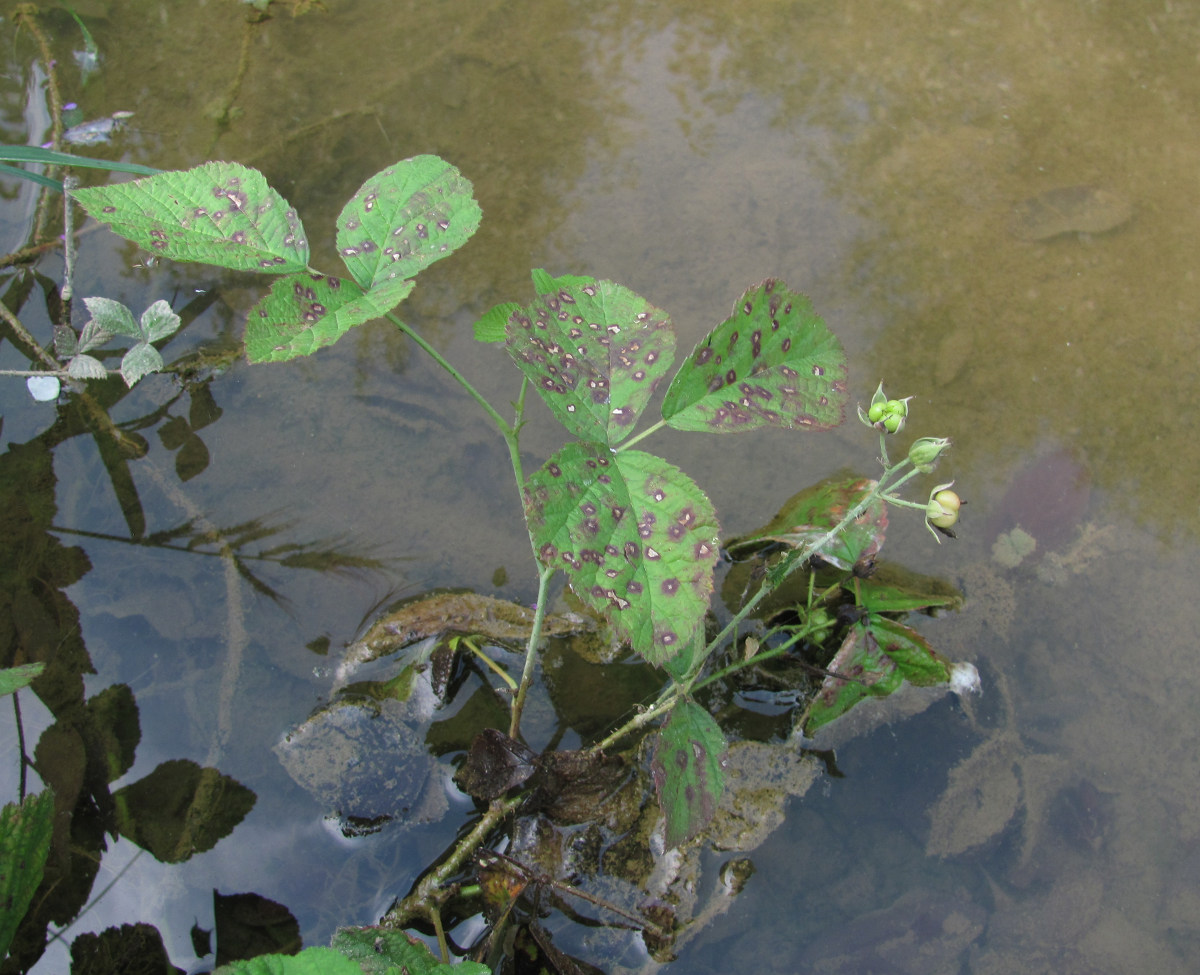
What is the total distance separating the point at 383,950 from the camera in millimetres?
1176

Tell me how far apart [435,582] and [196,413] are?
28.1 inches

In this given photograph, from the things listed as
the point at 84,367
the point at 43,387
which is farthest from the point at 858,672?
the point at 43,387

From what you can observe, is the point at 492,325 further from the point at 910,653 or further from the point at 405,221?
the point at 910,653

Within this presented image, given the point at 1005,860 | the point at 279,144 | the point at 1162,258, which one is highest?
the point at 279,144

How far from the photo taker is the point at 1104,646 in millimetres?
1605

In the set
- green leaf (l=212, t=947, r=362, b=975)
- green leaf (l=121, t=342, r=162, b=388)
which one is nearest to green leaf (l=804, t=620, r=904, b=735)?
green leaf (l=212, t=947, r=362, b=975)

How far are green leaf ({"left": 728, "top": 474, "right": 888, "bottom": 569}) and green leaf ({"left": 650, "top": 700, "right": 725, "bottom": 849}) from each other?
38cm

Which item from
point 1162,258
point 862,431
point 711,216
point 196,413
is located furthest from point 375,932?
point 1162,258

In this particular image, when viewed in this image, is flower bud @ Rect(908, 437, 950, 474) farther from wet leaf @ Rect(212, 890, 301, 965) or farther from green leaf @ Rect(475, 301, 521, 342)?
wet leaf @ Rect(212, 890, 301, 965)

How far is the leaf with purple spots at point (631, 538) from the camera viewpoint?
1029 mm

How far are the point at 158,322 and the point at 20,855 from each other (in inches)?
41.8

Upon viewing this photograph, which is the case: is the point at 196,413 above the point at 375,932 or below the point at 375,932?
above

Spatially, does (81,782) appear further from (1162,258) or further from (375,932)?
(1162,258)

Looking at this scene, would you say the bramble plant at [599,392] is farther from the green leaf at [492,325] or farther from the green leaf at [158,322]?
the green leaf at [158,322]
